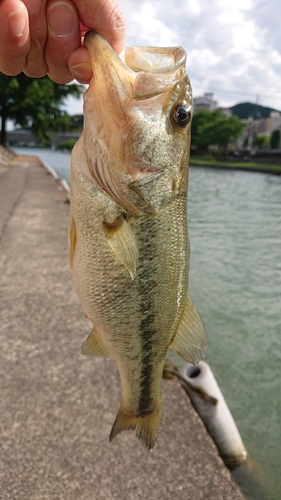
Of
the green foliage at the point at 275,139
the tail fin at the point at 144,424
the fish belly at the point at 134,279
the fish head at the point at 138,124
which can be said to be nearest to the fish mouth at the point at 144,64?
the fish head at the point at 138,124

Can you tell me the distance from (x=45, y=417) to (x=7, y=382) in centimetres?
51

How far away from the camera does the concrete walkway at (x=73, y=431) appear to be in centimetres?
251

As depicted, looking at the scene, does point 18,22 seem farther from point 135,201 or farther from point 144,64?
point 135,201

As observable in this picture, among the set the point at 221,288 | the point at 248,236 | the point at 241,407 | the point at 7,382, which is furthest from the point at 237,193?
the point at 7,382

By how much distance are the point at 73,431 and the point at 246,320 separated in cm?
475

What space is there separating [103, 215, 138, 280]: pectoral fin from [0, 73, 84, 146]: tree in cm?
3295

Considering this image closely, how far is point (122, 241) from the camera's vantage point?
163cm

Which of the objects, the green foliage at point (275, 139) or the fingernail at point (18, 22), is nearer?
the fingernail at point (18, 22)

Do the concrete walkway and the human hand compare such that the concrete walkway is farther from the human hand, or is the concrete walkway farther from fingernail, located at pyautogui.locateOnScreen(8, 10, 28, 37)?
fingernail, located at pyautogui.locateOnScreen(8, 10, 28, 37)

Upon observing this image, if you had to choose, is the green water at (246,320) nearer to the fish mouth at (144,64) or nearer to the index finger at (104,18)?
the fish mouth at (144,64)

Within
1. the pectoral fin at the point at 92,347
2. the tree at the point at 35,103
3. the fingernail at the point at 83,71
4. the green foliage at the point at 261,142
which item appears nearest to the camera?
the fingernail at the point at 83,71

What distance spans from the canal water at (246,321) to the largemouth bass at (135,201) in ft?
8.28

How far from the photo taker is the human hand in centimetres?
161

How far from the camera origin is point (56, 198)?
12.0 m
